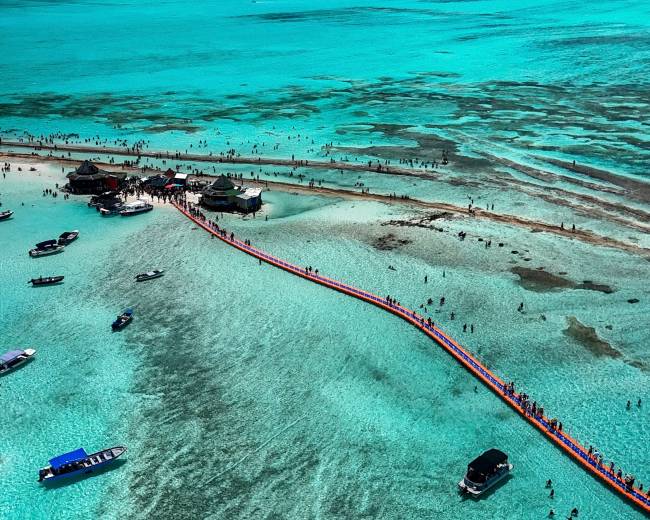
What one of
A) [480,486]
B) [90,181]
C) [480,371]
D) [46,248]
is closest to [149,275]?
[46,248]

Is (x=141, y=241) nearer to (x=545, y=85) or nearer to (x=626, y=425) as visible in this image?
(x=626, y=425)

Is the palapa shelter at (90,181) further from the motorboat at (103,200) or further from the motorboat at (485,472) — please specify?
the motorboat at (485,472)

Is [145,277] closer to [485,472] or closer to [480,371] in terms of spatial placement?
[480,371]

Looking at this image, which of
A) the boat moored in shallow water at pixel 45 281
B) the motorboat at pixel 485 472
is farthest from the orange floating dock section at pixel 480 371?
the boat moored in shallow water at pixel 45 281

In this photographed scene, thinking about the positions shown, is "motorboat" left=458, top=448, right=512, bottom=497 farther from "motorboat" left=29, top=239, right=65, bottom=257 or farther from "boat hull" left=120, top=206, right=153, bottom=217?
"boat hull" left=120, top=206, right=153, bottom=217

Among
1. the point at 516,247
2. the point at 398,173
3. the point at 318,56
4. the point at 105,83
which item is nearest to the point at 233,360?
the point at 516,247
